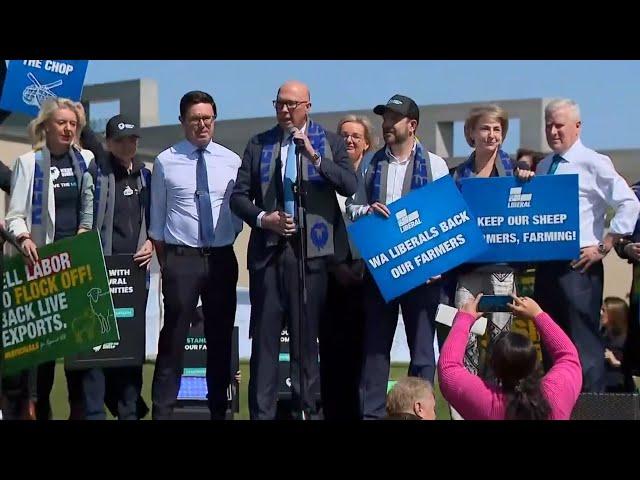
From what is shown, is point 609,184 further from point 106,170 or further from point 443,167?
point 106,170

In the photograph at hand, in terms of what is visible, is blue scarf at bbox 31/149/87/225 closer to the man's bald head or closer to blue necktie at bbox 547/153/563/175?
the man's bald head

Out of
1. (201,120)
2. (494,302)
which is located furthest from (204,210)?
(494,302)

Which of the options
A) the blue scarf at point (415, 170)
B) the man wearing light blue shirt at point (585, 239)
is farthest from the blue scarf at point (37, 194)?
the man wearing light blue shirt at point (585, 239)

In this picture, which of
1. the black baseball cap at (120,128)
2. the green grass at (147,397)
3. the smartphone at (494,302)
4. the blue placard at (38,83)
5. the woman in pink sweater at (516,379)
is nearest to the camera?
the woman in pink sweater at (516,379)

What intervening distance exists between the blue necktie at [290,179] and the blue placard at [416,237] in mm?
389

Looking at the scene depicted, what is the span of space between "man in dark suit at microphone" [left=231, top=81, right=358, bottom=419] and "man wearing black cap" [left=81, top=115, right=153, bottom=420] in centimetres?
90

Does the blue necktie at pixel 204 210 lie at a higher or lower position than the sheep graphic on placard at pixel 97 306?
higher

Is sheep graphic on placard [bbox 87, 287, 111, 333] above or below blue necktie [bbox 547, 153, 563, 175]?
below

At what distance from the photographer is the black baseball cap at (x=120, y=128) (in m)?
8.23

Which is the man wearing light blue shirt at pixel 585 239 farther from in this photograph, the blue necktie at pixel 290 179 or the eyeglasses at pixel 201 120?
the eyeglasses at pixel 201 120

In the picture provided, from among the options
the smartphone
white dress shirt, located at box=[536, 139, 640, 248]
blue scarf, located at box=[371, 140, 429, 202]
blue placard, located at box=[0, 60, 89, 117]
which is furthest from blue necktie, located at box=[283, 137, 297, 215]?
blue placard, located at box=[0, 60, 89, 117]

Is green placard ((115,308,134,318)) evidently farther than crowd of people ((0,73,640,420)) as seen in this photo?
Yes

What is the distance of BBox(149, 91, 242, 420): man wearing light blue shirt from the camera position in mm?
7660
